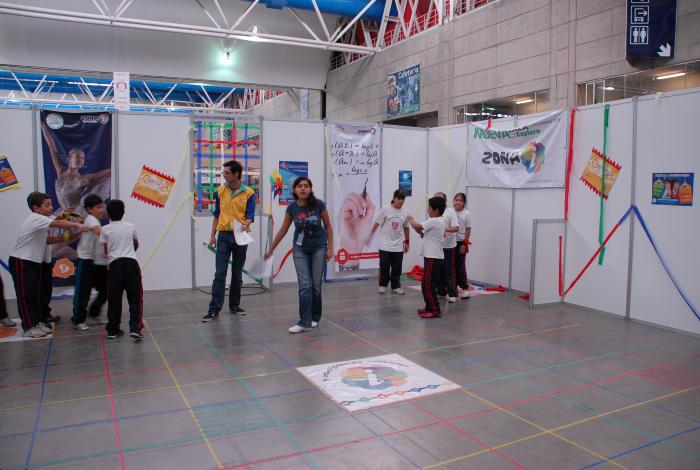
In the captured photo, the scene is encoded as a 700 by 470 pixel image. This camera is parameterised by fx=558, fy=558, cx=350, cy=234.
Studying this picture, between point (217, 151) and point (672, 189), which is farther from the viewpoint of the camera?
point (217, 151)

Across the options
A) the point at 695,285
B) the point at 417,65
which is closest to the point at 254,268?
the point at 695,285

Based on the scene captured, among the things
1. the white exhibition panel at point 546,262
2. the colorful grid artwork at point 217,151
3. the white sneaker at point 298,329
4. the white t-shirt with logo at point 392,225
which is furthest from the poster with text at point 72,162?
the white exhibition panel at point 546,262

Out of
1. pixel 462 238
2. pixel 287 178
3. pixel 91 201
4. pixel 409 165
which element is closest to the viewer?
pixel 91 201

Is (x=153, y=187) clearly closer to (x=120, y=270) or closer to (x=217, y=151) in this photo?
(x=217, y=151)

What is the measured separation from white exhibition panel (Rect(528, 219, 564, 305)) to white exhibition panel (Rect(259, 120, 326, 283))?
334 centimetres

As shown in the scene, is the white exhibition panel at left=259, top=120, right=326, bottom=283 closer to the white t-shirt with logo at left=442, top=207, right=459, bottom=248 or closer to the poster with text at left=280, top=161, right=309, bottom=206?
the poster with text at left=280, top=161, right=309, bottom=206

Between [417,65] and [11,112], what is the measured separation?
8.51 metres

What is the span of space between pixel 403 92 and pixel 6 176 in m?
8.86

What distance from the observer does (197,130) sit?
8.27 m

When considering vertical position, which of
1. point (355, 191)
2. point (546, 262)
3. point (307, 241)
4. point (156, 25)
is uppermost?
point (156, 25)

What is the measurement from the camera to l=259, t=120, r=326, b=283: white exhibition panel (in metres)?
8.67

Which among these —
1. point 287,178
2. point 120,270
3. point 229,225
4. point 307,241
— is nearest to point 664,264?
point 307,241

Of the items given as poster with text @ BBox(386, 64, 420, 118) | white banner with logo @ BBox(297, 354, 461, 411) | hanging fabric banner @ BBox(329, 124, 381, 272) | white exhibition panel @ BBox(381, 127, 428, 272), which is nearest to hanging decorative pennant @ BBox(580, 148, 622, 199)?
white exhibition panel @ BBox(381, 127, 428, 272)

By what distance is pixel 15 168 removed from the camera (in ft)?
→ 24.1
